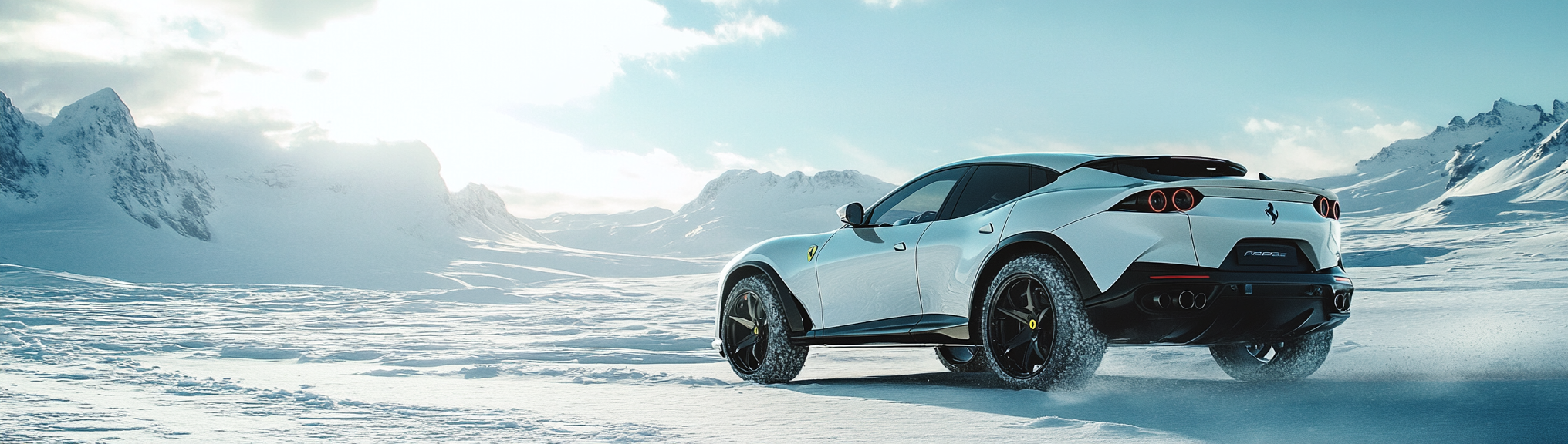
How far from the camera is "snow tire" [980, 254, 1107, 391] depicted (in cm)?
453

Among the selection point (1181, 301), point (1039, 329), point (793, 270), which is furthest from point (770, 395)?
point (1181, 301)

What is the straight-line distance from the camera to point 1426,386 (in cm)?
484

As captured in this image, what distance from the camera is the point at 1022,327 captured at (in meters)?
4.91

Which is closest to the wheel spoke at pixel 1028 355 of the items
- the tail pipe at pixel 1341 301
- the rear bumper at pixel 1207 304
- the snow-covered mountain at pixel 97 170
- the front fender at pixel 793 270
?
the rear bumper at pixel 1207 304

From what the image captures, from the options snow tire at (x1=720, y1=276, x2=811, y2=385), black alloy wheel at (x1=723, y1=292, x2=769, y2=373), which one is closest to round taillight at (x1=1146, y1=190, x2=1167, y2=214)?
snow tire at (x1=720, y1=276, x2=811, y2=385)

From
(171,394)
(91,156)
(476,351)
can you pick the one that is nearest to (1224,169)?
(171,394)

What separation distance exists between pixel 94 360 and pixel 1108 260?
857 centimetres

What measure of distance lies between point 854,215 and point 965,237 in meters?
0.98

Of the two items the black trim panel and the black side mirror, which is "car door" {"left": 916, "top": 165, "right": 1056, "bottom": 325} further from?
the black side mirror

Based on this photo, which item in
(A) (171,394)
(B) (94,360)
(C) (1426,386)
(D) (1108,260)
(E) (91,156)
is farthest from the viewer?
(E) (91,156)

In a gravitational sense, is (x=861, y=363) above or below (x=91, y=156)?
below

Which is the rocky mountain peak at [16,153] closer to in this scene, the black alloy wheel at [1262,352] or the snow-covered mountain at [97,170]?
the snow-covered mountain at [97,170]

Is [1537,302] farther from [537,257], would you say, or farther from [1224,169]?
[537,257]

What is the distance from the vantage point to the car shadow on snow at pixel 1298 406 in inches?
140
